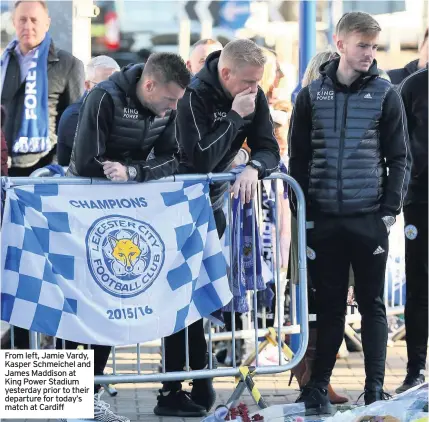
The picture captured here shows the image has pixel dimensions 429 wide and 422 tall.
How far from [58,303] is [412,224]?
243 centimetres

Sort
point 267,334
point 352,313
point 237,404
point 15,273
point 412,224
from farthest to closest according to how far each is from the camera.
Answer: point 352,313
point 267,334
point 412,224
point 237,404
point 15,273

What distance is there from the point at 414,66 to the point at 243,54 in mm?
2164

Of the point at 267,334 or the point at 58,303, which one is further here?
the point at 267,334

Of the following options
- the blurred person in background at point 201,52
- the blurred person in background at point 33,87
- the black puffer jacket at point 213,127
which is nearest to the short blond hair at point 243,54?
the black puffer jacket at point 213,127

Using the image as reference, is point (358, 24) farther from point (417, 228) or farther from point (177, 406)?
point (177, 406)

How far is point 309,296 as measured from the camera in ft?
22.9

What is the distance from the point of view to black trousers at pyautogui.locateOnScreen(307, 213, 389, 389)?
21.9 feet

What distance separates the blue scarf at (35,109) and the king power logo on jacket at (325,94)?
2433 mm

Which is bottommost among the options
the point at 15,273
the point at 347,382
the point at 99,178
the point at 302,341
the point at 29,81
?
the point at 347,382

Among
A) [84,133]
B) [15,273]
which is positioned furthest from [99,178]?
[15,273]

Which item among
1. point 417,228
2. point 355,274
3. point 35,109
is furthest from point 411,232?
point 35,109

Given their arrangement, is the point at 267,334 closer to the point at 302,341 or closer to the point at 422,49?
the point at 302,341

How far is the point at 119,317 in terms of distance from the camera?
6402 mm

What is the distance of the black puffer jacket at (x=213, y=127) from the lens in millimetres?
6531
